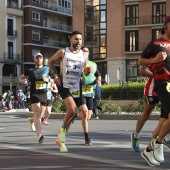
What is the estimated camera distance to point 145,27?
5791 centimetres

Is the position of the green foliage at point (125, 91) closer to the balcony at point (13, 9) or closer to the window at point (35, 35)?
the balcony at point (13, 9)

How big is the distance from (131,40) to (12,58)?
21183 millimetres

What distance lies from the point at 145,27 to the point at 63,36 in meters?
26.1

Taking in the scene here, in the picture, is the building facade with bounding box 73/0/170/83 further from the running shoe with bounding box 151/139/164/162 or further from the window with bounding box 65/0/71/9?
the running shoe with bounding box 151/139/164/162

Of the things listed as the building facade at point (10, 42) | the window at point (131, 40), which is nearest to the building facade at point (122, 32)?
the window at point (131, 40)

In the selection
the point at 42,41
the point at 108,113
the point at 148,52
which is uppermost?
the point at 42,41

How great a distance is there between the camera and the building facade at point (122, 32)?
189 feet

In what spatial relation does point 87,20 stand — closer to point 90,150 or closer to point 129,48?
point 129,48

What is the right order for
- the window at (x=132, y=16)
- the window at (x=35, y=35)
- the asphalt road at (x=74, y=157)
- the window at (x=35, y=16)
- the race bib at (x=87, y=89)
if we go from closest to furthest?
the asphalt road at (x=74, y=157) → the race bib at (x=87, y=89) → the window at (x=132, y=16) → the window at (x=35, y=35) → the window at (x=35, y=16)

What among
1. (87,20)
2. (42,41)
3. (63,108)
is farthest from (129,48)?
→ (63,108)

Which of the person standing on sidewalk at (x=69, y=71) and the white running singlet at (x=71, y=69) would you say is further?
the white running singlet at (x=71, y=69)

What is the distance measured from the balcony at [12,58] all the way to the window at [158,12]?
23.7 m

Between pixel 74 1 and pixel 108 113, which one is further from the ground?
pixel 74 1

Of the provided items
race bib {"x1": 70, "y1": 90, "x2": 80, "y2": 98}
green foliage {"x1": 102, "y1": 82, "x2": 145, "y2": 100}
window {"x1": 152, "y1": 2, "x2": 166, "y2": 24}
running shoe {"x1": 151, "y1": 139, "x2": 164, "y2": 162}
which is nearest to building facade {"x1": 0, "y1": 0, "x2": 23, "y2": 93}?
window {"x1": 152, "y1": 2, "x2": 166, "y2": 24}
